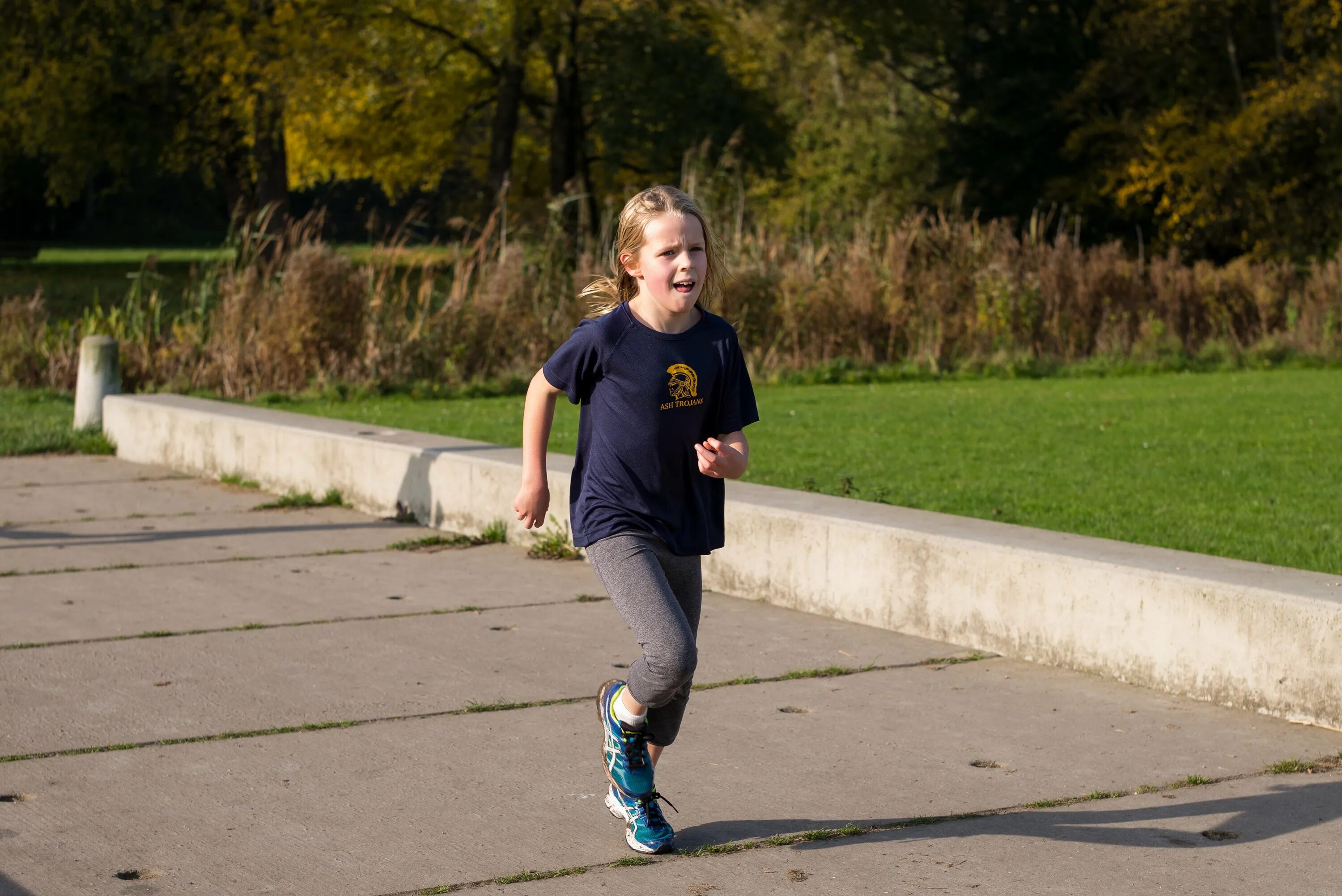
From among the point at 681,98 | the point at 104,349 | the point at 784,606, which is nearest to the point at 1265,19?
the point at 681,98

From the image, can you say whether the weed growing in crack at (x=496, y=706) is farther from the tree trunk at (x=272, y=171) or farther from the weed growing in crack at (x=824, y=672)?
the tree trunk at (x=272, y=171)

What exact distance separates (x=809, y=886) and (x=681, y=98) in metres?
29.4

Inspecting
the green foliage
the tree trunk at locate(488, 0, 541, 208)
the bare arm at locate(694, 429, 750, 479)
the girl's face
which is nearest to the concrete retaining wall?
the green foliage

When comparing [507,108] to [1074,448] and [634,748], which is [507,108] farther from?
[634,748]

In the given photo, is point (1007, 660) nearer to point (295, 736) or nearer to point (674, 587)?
point (674, 587)

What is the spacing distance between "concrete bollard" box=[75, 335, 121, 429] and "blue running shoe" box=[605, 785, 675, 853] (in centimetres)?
920

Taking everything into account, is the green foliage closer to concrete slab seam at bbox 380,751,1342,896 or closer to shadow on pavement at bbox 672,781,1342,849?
shadow on pavement at bbox 672,781,1342,849

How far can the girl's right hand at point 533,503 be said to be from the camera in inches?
150

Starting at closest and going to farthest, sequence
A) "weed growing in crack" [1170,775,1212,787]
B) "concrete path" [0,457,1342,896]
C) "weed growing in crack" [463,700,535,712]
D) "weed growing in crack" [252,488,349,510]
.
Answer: "concrete path" [0,457,1342,896] < "weed growing in crack" [1170,775,1212,787] < "weed growing in crack" [463,700,535,712] < "weed growing in crack" [252,488,349,510]

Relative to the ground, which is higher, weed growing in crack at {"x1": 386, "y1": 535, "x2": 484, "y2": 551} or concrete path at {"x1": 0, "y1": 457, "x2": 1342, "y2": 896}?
weed growing in crack at {"x1": 386, "y1": 535, "x2": 484, "y2": 551}

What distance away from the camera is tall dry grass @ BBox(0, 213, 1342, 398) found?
46.2 ft

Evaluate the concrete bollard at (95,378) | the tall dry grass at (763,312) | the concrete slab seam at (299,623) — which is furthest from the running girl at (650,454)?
the tall dry grass at (763,312)

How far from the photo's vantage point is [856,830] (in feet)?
12.6

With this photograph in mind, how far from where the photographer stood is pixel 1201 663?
4.94 meters
